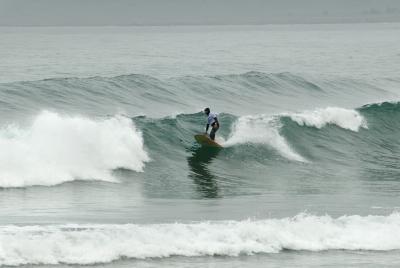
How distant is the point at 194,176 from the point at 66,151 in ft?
13.1

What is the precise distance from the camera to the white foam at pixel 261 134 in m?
33.0

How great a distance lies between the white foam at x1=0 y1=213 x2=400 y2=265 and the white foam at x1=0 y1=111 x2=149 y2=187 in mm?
6665

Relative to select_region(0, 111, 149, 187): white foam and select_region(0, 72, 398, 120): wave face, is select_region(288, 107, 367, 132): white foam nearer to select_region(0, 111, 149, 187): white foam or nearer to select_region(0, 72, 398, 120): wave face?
select_region(0, 72, 398, 120): wave face

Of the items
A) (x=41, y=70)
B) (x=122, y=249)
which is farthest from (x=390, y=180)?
(x=41, y=70)

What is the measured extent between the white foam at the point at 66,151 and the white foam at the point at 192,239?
6.67 metres

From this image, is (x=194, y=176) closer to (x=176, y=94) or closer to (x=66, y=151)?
(x=66, y=151)

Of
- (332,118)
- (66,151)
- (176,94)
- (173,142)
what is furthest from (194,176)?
(176,94)

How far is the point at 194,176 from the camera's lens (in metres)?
28.4

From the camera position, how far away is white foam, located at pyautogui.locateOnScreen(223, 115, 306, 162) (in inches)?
1298

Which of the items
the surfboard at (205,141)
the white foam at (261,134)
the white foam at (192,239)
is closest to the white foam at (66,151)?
the surfboard at (205,141)

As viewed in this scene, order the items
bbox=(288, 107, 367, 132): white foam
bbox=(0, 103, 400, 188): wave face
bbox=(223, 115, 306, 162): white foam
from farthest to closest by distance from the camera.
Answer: bbox=(288, 107, 367, 132): white foam < bbox=(223, 115, 306, 162): white foam < bbox=(0, 103, 400, 188): wave face

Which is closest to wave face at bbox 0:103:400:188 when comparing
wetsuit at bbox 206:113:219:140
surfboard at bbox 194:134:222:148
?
surfboard at bbox 194:134:222:148

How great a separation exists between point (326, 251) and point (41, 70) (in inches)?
1855

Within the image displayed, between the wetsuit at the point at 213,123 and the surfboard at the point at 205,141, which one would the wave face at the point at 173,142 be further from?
the wetsuit at the point at 213,123
